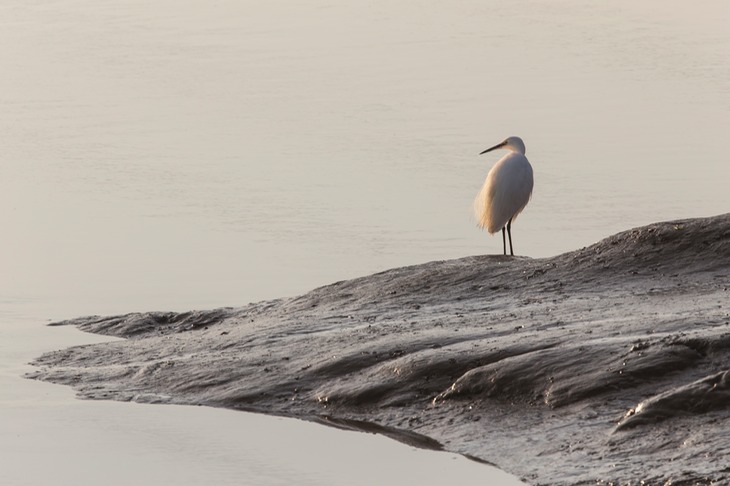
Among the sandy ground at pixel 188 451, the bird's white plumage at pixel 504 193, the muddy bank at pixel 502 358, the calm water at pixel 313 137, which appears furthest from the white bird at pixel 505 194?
the sandy ground at pixel 188 451

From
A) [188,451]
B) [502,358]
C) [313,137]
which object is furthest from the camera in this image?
[313,137]

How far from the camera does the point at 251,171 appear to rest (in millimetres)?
16391

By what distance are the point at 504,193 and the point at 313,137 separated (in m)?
3.93

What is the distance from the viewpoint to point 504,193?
14414 millimetres

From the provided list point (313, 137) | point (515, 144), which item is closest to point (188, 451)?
point (515, 144)

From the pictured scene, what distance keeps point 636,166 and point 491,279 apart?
20.4ft

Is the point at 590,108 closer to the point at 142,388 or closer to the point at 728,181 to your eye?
the point at 728,181

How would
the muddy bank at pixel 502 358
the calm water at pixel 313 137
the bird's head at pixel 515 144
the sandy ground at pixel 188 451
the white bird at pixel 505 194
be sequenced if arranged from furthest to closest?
Result: 1. the bird's head at pixel 515 144
2. the white bird at pixel 505 194
3. the calm water at pixel 313 137
4. the sandy ground at pixel 188 451
5. the muddy bank at pixel 502 358

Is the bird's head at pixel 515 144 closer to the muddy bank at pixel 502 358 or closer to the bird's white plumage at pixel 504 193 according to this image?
the bird's white plumage at pixel 504 193

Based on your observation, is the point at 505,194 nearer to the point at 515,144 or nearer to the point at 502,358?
the point at 515,144

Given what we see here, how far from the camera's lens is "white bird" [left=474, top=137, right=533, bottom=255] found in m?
14.3

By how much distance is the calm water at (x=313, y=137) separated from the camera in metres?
13.7

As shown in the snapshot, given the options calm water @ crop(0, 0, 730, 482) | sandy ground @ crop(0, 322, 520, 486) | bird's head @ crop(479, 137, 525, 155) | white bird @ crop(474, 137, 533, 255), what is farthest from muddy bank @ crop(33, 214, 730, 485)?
bird's head @ crop(479, 137, 525, 155)

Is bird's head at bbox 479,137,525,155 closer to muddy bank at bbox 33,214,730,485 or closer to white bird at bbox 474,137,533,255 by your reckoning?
white bird at bbox 474,137,533,255
